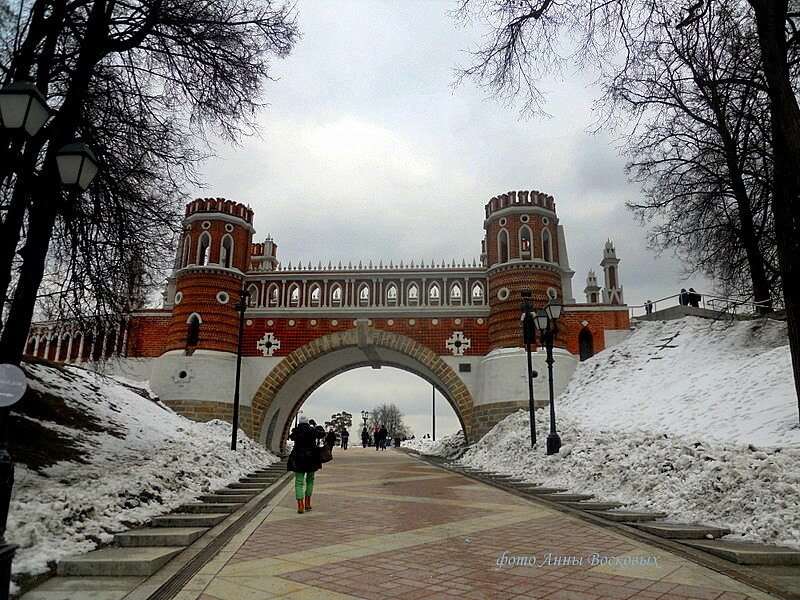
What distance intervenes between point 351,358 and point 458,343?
5598 mm

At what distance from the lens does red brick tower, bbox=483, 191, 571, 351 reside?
2253cm

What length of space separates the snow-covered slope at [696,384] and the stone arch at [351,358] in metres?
4.63

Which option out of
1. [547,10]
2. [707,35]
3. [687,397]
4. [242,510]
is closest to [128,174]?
[242,510]

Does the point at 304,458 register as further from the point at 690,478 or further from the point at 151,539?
the point at 690,478

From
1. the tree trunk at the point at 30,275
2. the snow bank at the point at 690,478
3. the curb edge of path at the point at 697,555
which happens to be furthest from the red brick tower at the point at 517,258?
the tree trunk at the point at 30,275

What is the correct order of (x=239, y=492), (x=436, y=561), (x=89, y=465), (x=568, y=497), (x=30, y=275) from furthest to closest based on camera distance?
(x=239, y=492)
(x=568, y=497)
(x=89, y=465)
(x=30, y=275)
(x=436, y=561)

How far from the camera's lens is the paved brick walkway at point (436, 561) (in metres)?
4.12

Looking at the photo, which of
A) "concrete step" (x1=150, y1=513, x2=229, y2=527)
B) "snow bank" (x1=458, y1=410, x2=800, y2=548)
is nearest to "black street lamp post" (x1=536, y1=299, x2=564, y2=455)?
"snow bank" (x1=458, y1=410, x2=800, y2=548)

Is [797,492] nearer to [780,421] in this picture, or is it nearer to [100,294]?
[780,421]

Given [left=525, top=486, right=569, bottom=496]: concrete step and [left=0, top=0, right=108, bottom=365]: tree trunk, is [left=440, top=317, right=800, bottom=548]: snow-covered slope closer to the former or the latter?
[left=525, top=486, right=569, bottom=496]: concrete step

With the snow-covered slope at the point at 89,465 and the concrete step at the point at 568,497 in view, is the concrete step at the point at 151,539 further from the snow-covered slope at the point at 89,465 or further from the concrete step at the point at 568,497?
the concrete step at the point at 568,497

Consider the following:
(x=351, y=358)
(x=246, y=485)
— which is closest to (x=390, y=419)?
(x=351, y=358)

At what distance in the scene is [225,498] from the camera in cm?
899

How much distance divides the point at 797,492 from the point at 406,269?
19.0 meters
